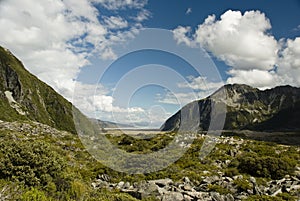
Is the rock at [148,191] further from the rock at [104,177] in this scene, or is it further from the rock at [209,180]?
the rock at [104,177]

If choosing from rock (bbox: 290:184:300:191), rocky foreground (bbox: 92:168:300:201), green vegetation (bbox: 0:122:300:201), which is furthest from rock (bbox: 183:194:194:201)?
rock (bbox: 290:184:300:191)

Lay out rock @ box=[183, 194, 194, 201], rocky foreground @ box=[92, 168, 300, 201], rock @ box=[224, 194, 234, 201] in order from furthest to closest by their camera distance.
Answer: rock @ box=[224, 194, 234, 201] → rocky foreground @ box=[92, 168, 300, 201] → rock @ box=[183, 194, 194, 201]

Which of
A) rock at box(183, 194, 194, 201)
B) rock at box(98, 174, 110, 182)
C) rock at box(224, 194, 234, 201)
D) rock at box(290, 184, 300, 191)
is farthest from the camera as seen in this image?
rock at box(98, 174, 110, 182)

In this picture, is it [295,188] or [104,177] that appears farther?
[104,177]

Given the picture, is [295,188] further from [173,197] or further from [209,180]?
[173,197]

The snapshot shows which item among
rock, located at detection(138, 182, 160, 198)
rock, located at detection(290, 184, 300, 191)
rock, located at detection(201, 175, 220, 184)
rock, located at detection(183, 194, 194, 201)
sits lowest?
rock, located at detection(183, 194, 194, 201)

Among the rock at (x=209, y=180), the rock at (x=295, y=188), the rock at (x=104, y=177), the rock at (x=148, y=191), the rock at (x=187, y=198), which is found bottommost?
the rock at (x=104, y=177)

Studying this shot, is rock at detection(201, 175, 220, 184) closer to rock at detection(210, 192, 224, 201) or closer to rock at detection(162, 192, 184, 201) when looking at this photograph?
rock at detection(210, 192, 224, 201)

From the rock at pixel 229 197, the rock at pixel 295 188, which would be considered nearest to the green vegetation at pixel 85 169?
the rock at pixel 229 197

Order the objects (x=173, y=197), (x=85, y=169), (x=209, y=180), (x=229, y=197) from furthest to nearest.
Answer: (x=85, y=169) → (x=209, y=180) → (x=229, y=197) → (x=173, y=197)

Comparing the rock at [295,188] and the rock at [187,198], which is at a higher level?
the rock at [295,188]

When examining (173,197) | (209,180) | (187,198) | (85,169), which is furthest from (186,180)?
(85,169)

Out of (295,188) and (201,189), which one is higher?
(295,188)
